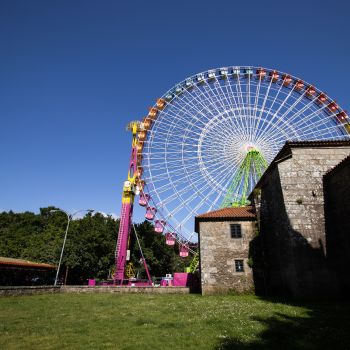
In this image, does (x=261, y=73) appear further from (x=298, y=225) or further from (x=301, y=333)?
(x=301, y=333)

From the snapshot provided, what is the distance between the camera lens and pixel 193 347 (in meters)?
7.03

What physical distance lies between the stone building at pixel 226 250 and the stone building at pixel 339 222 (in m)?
6.39

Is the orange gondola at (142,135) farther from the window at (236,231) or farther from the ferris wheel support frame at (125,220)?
the window at (236,231)

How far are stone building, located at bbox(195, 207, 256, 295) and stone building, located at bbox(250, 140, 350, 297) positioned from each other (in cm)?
91

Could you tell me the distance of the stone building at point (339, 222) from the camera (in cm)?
1548

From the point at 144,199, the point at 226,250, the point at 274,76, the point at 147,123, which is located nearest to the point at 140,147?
the point at 147,123

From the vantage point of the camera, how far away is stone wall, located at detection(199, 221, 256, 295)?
20609 millimetres

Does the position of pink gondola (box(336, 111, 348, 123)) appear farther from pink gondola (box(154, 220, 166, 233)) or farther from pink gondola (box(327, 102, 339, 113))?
pink gondola (box(154, 220, 166, 233))

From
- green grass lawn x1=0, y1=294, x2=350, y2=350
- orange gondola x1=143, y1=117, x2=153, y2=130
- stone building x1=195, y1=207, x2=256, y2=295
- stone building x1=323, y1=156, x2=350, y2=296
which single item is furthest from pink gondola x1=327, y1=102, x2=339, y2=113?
green grass lawn x1=0, y1=294, x2=350, y2=350

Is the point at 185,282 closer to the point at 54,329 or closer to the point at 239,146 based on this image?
the point at 239,146

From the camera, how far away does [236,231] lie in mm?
22266

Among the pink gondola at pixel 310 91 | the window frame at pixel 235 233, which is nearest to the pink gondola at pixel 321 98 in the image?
the pink gondola at pixel 310 91

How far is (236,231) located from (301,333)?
1421 centimetres

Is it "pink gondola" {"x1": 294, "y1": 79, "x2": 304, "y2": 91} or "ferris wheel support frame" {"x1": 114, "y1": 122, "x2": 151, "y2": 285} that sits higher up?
"pink gondola" {"x1": 294, "y1": 79, "x2": 304, "y2": 91}
